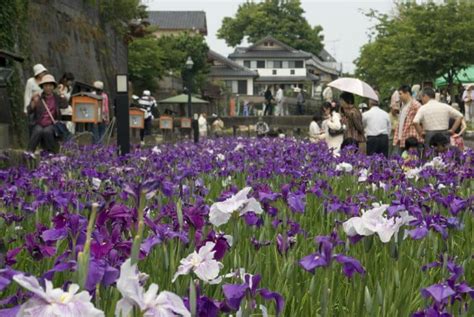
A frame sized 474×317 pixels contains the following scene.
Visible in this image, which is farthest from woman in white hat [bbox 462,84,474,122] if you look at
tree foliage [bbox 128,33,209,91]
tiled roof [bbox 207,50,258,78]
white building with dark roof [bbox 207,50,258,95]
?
tiled roof [bbox 207,50,258,78]

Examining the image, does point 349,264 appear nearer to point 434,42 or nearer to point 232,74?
point 434,42

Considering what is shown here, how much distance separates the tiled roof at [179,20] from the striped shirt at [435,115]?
3283 inches

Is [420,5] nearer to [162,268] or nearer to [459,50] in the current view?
[459,50]

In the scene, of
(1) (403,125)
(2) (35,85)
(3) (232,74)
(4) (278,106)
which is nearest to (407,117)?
(1) (403,125)

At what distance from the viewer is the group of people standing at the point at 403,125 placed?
10.6m

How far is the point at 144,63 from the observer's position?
41.3 m

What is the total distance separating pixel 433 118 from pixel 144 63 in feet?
104

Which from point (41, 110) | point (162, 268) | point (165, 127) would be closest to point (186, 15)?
point (165, 127)

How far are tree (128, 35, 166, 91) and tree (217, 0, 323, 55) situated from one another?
52483 mm

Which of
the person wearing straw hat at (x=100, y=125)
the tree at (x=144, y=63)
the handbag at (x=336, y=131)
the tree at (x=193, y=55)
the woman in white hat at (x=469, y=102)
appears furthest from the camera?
the tree at (x=193, y=55)

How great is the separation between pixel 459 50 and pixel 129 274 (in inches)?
1328

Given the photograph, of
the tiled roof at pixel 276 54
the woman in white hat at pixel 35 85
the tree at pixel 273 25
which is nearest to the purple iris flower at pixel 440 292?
the woman in white hat at pixel 35 85

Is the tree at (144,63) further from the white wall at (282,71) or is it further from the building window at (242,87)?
the white wall at (282,71)

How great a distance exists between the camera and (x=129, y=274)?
4.96 feet
